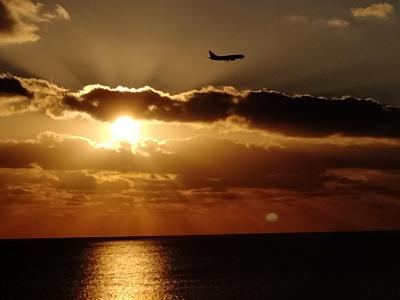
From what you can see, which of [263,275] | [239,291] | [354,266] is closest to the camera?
[239,291]

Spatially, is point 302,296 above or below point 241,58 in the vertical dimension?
below

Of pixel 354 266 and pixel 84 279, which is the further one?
pixel 354 266

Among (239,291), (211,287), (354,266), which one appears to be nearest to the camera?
(239,291)

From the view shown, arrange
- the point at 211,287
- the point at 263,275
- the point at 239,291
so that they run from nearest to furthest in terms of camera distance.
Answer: the point at 239,291
the point at 211,287
the point at 263,275

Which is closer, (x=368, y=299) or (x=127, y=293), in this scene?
(x=368, y=299)

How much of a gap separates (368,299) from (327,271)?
60497 mm

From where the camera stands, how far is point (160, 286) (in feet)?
442

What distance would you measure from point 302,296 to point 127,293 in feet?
121

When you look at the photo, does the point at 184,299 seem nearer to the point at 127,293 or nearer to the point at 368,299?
the point at 127,293

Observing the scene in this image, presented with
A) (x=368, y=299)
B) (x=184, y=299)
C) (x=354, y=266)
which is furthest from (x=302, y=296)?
(x=354, y=266)

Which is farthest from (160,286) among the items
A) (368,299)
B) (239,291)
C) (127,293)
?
(368,299)

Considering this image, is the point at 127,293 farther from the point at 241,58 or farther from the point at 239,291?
the point at 241,58

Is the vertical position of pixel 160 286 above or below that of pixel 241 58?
below

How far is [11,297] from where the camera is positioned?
11906cm
